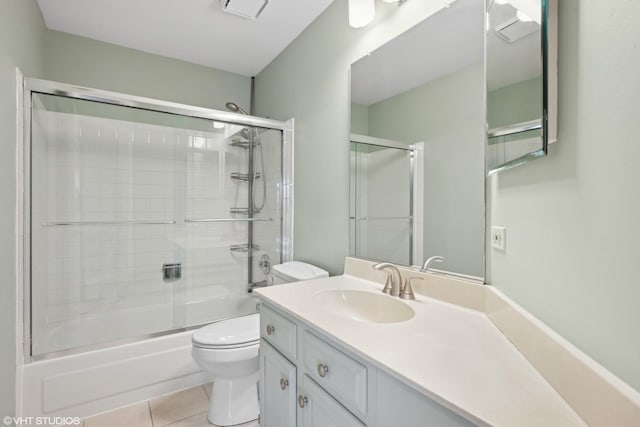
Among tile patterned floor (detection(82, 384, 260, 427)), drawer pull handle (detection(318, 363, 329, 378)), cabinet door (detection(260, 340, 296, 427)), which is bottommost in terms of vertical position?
tile patterned floor (detection(82, 384, 260, 427))

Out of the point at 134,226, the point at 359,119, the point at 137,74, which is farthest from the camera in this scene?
the point at 137,74

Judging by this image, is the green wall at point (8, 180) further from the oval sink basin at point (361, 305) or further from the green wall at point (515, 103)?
the green wall at point (515, 103)

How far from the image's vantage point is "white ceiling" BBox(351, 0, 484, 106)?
1179mm

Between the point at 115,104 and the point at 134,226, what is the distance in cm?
93

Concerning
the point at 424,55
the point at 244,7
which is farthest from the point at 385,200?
the point at 244,7

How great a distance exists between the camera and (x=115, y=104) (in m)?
1.89

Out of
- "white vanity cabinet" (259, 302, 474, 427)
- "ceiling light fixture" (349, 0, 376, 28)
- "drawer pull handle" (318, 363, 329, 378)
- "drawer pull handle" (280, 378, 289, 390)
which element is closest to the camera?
"white vanity cabinet" (259, 302, 474, 427)

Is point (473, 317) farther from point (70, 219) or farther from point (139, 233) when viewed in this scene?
point (70, 219)

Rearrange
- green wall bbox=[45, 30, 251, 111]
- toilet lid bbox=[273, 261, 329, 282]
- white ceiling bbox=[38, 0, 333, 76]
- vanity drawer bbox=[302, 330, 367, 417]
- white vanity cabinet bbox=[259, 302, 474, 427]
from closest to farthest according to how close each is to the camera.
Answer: white vanity cabinet bbox=[259, 302, 474, 427]
vanity drawer bbox=[302, 330, 367, 417]
toilet lid bbox=[273, 261, 329, 282]
white ceiling bbox=[38, 0, 333, 76]
green wall bbox=[45, 30, 251, 111]

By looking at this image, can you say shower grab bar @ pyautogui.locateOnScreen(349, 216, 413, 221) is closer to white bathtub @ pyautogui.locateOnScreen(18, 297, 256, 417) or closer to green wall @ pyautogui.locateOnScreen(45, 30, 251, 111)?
white bathtub @ pyautogui.locateOnScreen(18, 297, 256, 417)

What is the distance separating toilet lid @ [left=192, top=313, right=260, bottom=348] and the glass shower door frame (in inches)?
21.0

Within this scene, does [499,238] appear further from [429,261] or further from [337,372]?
[337,372]

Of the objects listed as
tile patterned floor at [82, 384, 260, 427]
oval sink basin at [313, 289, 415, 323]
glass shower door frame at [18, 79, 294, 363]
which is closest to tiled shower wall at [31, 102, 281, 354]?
glass shower door frame at [18, 79, 294, 363]

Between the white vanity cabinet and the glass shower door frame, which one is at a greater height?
the glass shower door frame
